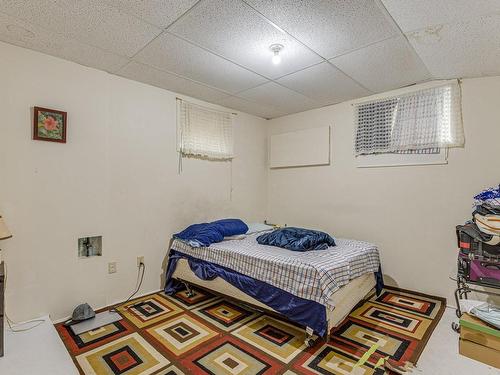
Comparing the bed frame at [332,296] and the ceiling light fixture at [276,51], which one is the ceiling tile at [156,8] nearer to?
the ceiling light fixture at [276,51]

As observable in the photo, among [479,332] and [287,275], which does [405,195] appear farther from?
[287,275]

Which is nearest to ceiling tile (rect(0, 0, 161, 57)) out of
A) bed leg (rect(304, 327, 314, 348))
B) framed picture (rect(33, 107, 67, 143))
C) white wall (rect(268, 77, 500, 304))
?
framed picture (rect(33, 107, 67, 143))

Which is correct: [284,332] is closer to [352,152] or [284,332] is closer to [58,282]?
[58,282]

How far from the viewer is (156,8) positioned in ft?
6.01

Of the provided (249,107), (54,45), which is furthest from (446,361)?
(54,45)

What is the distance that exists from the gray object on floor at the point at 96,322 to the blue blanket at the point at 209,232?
963mm

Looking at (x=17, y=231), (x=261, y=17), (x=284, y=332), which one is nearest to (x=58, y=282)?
(x=17, y=231)

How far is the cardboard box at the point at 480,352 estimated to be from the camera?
193cm

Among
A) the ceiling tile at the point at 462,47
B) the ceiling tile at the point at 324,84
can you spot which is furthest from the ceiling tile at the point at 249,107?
the ceiling tile at the point at 462,47

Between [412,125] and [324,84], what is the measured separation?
109 centimetres

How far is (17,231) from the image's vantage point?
237 centimetres

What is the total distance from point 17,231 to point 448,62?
13.0 feet

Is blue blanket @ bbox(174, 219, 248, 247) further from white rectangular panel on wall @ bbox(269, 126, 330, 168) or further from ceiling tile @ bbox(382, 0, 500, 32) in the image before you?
ceiling tile @ bbox(382, 0, 500, 32)

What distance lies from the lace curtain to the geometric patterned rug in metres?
1.70
